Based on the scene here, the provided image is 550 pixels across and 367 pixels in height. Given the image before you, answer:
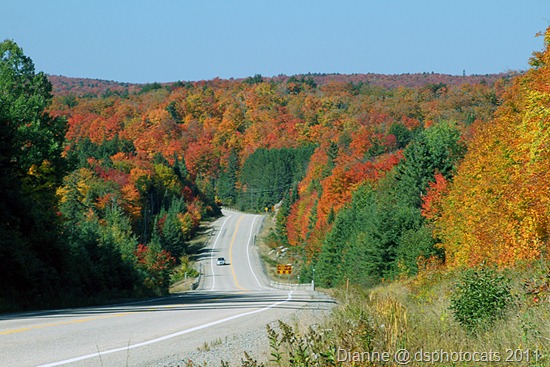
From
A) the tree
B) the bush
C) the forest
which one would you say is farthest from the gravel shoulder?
the tree

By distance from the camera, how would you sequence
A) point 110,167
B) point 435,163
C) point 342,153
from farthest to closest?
1. point 342,153
2. point 110,167
3. point 435,163

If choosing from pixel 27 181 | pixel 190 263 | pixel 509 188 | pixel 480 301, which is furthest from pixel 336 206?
pixel 480 301

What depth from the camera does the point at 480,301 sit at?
1160 centimetres

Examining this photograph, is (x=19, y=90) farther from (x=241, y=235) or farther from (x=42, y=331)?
(x=241, y=235)

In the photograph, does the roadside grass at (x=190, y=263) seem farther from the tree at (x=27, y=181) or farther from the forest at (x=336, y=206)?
the tree at (x=27, y=181)

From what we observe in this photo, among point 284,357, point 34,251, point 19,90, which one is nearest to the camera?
point 284,357

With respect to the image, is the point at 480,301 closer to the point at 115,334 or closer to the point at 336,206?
the point at 115,334

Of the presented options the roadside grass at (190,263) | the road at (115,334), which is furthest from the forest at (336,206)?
the road at (115,334)

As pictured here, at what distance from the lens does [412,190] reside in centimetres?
6956

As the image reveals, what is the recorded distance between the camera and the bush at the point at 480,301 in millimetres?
11328

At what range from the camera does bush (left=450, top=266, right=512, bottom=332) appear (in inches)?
446

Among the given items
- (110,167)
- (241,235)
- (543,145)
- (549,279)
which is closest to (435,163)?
(543,145)

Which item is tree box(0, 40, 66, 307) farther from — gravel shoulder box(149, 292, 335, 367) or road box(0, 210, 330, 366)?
gravel shoulder box(149, 292, 335, 367)

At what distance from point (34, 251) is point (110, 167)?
335 feet
